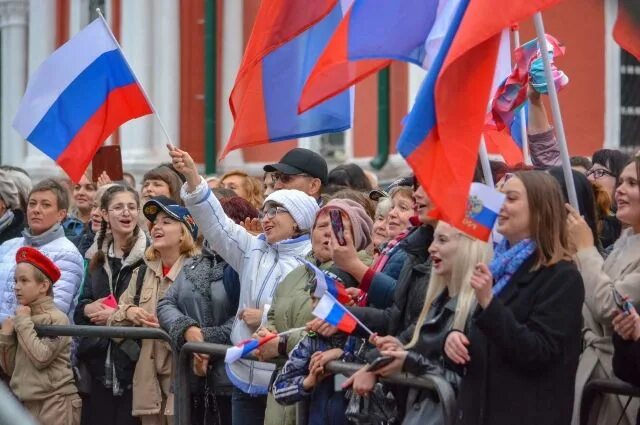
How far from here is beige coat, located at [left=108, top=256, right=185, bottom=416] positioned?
9125mm

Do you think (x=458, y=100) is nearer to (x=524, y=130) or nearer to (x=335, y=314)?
(x=335, y=314)

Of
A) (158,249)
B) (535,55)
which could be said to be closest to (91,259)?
(158,249)

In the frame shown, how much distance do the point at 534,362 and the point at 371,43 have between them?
6.31 feet

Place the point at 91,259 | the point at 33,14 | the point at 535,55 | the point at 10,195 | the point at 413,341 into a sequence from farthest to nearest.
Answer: the point at 33,14 → the point at 10,195 → the point at 91,259 → the point at 535,55 → the point at 413,341

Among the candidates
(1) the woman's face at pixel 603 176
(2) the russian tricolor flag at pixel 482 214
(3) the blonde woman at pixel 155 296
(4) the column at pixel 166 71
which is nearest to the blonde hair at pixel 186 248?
(3) the blonde woman at pixel 155 296

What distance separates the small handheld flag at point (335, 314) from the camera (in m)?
6.75

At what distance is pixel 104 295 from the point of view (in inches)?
387

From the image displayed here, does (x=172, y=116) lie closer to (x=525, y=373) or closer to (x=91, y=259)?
(x=91, y=259)

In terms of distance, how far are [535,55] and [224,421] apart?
2.46m

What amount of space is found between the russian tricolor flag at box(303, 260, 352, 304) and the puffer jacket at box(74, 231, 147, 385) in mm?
2385

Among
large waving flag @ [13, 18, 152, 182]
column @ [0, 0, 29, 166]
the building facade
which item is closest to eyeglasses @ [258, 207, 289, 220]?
large waving flag @ [13, 18, 152, 182]

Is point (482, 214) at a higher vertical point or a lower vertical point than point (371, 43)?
lower

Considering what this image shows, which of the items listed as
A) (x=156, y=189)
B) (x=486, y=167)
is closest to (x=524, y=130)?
(x=486, y=167)

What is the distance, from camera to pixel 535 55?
27.2 ft
